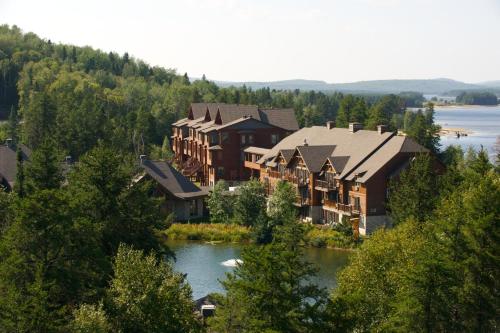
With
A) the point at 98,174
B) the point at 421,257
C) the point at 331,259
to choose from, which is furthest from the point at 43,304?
the point at 331,259

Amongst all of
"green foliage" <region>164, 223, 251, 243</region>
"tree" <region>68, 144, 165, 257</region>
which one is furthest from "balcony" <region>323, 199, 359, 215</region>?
"tree" <region>68, 144, 165, 257</region>

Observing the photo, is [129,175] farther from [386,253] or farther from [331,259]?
[331,259]

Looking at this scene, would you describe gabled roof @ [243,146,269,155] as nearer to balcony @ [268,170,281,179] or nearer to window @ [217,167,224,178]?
window @ [217,167,224,178]

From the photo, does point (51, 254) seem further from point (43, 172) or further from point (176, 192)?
point (176, 192)

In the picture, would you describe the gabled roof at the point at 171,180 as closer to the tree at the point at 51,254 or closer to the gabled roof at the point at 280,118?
the gabled roof at the point at 280,118

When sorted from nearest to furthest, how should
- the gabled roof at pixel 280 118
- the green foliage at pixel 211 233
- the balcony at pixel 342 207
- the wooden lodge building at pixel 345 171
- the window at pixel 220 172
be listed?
the wooden lodge building at pixel 345 171 → the green foliage at pixel 211 233 → the balcony at pixel 342 207 → the window at pixel 220 172 → the gabled roof at pixel 280 118

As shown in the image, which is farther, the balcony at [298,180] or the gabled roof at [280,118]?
the gabled roof at [280,118]

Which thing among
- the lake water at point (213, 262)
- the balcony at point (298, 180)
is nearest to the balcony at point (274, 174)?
the balcony at point (298, 180)

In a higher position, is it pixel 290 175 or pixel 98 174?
pixel 98 174
